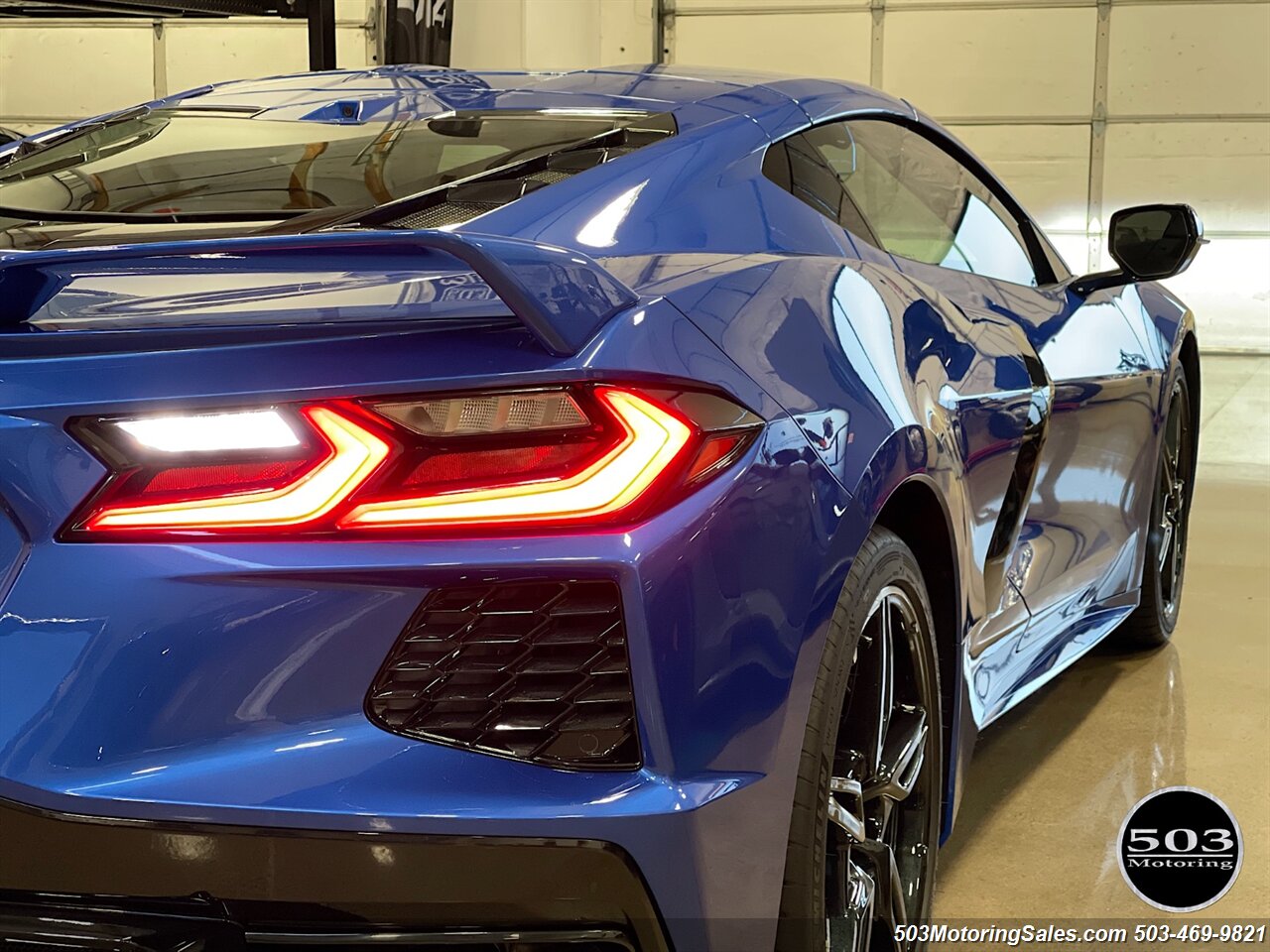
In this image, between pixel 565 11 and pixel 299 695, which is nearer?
pixel 299 695

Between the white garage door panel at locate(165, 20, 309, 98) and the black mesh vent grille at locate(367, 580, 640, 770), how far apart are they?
11299 millimetres

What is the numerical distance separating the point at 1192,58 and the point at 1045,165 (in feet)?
4.62

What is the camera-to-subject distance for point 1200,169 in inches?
478

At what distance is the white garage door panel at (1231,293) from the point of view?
12.2 m

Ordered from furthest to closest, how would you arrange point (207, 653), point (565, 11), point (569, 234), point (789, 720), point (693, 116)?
Answer: point (565, 11)
point (693, 116)
point (569, 234)
point (789, 720)
point (207, 653)

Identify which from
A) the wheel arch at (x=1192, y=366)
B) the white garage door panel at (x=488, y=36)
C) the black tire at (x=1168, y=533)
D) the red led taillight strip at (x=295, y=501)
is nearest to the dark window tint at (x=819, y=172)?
the red led taillight strip at (x=295, y=501)

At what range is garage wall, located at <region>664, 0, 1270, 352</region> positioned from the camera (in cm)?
1202

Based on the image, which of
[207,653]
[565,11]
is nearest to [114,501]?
[207,653]

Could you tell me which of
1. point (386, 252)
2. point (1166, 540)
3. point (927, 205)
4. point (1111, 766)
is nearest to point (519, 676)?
point (386, 252)

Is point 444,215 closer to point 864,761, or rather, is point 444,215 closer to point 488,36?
point 864,761

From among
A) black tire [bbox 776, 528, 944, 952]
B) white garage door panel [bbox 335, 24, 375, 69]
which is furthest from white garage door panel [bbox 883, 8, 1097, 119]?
black tire [bbox 776, 528, 944, 952]

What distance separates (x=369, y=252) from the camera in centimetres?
118

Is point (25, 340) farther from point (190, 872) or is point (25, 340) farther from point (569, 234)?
point (569, 234)

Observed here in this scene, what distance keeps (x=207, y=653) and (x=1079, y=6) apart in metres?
12.4
